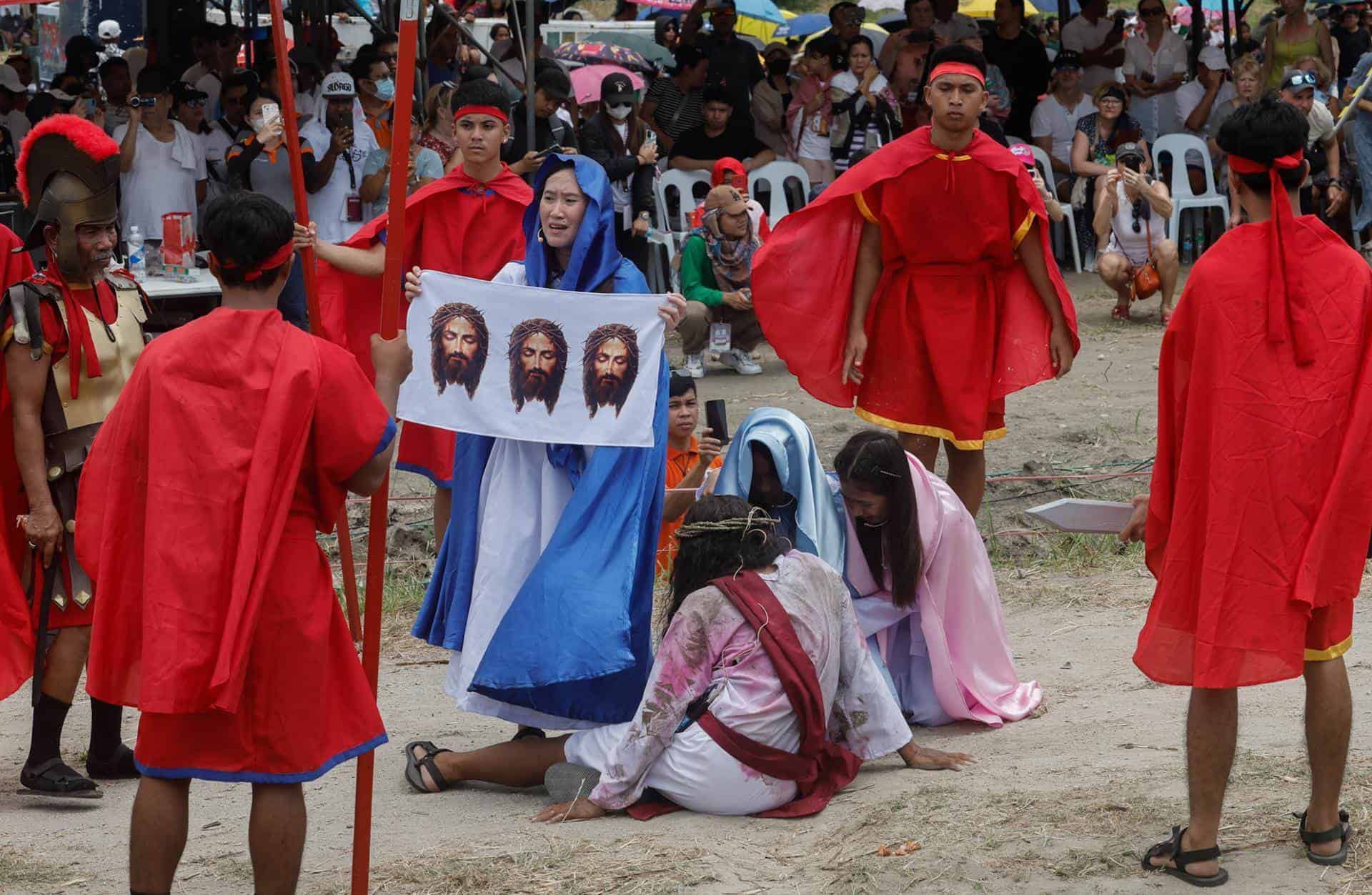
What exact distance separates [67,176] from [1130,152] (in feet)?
31.6

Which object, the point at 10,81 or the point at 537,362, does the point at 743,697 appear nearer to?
the point at 537,362

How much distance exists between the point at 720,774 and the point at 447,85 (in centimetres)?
676

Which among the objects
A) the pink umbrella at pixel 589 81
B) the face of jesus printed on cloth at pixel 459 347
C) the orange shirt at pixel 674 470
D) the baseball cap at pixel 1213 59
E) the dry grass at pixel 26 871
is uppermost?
the baseball cap at pixel 1213 59

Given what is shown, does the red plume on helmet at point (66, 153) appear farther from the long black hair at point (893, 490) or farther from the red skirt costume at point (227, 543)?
the long black hair at point (893, 490)

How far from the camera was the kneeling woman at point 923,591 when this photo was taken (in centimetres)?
511

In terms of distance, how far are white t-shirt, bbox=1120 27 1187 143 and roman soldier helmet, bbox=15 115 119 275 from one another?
35.8 ft

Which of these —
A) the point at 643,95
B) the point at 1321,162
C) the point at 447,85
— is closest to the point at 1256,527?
the point at 447,85

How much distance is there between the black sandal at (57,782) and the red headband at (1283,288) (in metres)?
3.44

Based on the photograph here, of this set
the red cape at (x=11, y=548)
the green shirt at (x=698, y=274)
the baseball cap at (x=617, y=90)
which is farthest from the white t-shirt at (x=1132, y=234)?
the red cape at (x=11, y=548)

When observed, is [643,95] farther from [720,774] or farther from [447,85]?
[720,774]

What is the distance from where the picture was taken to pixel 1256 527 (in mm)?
3646

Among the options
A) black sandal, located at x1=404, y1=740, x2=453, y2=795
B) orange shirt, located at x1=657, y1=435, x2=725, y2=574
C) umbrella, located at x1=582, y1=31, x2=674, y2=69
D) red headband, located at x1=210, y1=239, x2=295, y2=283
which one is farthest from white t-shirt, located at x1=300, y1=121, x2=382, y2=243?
umbrella, located at x1=582, y1=31, x2=674, y2=69

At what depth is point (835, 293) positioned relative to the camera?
634 centimetres

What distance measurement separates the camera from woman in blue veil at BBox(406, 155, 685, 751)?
4.54 metres
